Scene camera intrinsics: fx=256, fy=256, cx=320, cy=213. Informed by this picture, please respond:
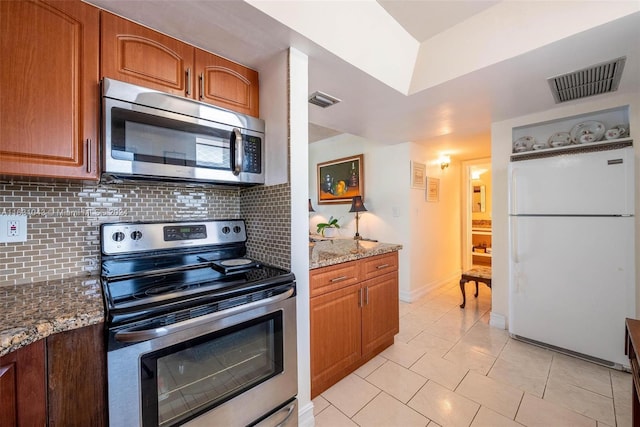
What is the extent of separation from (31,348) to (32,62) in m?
1.03

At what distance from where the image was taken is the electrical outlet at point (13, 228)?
1.11 metres

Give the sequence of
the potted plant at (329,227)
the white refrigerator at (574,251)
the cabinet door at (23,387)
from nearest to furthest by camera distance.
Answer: the cabinet door at (23,387) → the white refrigerator at (574,251) → the potted plant at (329,227)

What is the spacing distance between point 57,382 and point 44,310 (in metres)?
0.23

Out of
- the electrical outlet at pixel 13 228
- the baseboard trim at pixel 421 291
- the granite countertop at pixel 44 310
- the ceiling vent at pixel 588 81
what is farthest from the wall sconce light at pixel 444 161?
the electrical outlet at pixel 13 228

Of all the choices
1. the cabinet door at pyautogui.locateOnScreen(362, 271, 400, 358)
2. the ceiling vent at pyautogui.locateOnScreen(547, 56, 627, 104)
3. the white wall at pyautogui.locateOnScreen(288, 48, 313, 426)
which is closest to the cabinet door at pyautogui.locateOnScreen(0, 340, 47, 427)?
the white wall at pyautogui.locateOnScreen(288, 48, 313, 426)

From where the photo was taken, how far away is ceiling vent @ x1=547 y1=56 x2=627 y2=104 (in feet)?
5.29

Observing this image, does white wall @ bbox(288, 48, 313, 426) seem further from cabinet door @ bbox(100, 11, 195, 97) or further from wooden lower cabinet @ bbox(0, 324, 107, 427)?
wooden lower cabinet @ bbox(0, 324, 107, 427)

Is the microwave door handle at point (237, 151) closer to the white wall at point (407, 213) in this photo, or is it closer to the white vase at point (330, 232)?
the white wall at point (407, 213)

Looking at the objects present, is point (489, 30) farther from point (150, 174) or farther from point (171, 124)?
point (150, 174)

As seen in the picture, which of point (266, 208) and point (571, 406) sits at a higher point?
point (266, 208)

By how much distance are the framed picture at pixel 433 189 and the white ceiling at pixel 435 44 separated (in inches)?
60.4

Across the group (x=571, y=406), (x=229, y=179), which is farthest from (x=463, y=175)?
(x=229, y=179)

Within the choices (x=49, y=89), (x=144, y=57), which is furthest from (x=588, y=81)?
(x=49, y=89)

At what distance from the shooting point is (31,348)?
2.41 feet
